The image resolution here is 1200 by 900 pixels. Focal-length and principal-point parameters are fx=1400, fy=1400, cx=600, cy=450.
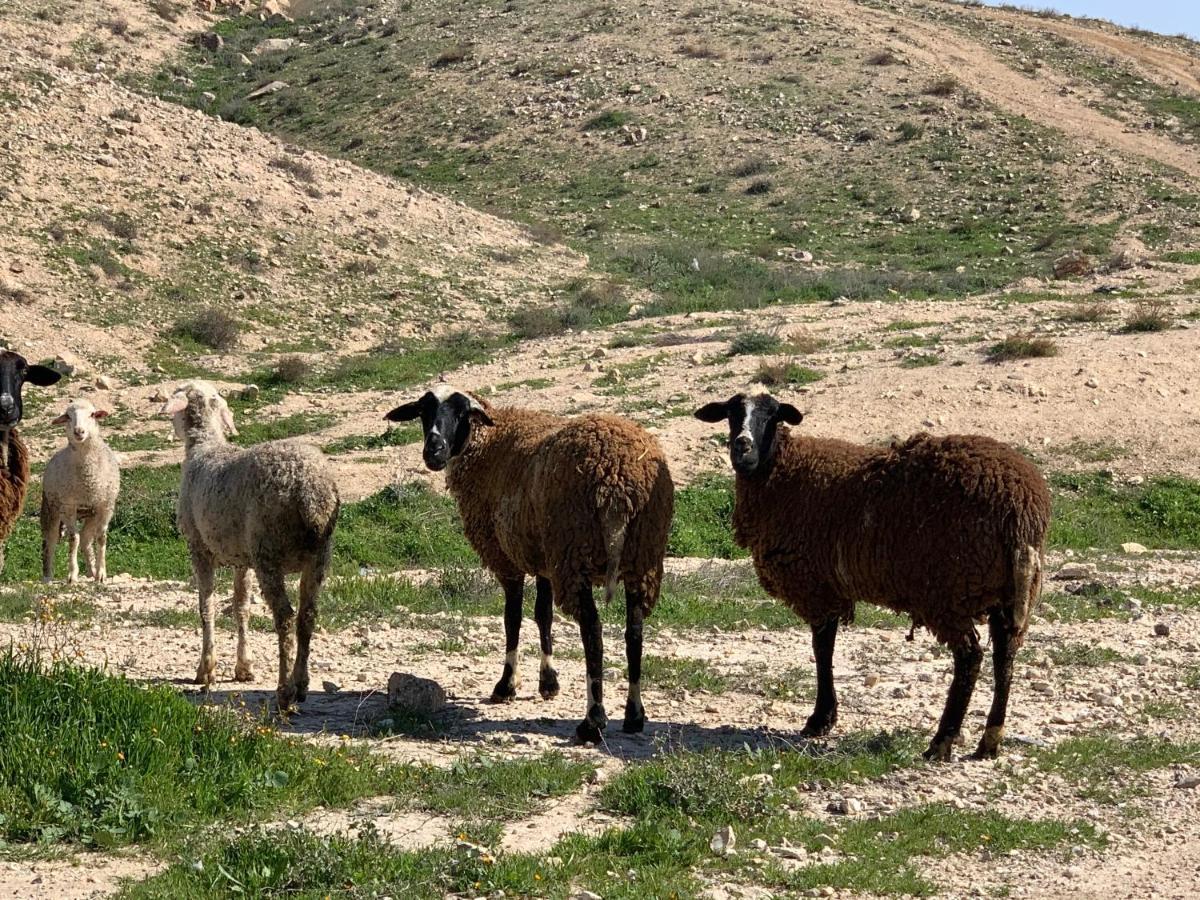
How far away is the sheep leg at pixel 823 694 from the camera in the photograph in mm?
9820

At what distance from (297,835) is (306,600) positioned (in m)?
3.35

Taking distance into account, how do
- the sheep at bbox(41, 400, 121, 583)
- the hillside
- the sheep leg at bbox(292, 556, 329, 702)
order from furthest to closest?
the sheep at bbox(41, 400, 121, 583) → the sheep leg at bbox(292, 556, 329, 702) → the hillside

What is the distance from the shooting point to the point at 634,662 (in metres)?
9.82

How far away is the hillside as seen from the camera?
765cm

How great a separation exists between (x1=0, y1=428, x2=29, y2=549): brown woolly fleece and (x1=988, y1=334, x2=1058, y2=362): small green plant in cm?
1530

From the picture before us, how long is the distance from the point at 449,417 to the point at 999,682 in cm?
444

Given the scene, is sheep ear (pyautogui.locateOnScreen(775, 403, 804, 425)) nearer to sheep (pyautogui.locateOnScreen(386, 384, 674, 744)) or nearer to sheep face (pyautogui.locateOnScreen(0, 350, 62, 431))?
sheep (pyautogui.locateOnScreen(386, 384, 674, 744))

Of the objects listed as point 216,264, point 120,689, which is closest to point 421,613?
point 120,689

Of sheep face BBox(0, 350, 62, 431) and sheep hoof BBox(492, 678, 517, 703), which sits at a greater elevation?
sheep face BBox(0, 350, 62, 431)

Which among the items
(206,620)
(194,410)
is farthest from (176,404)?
(206,620)

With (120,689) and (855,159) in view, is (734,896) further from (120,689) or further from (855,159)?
(855,159)

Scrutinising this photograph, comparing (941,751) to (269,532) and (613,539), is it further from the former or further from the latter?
(269,532)

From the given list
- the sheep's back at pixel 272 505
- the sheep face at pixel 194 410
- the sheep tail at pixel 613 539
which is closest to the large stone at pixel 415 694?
the sheep's back at pixel 272 505

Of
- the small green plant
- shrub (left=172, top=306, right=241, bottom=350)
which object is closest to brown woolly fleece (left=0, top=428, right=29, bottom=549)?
the small green plant
